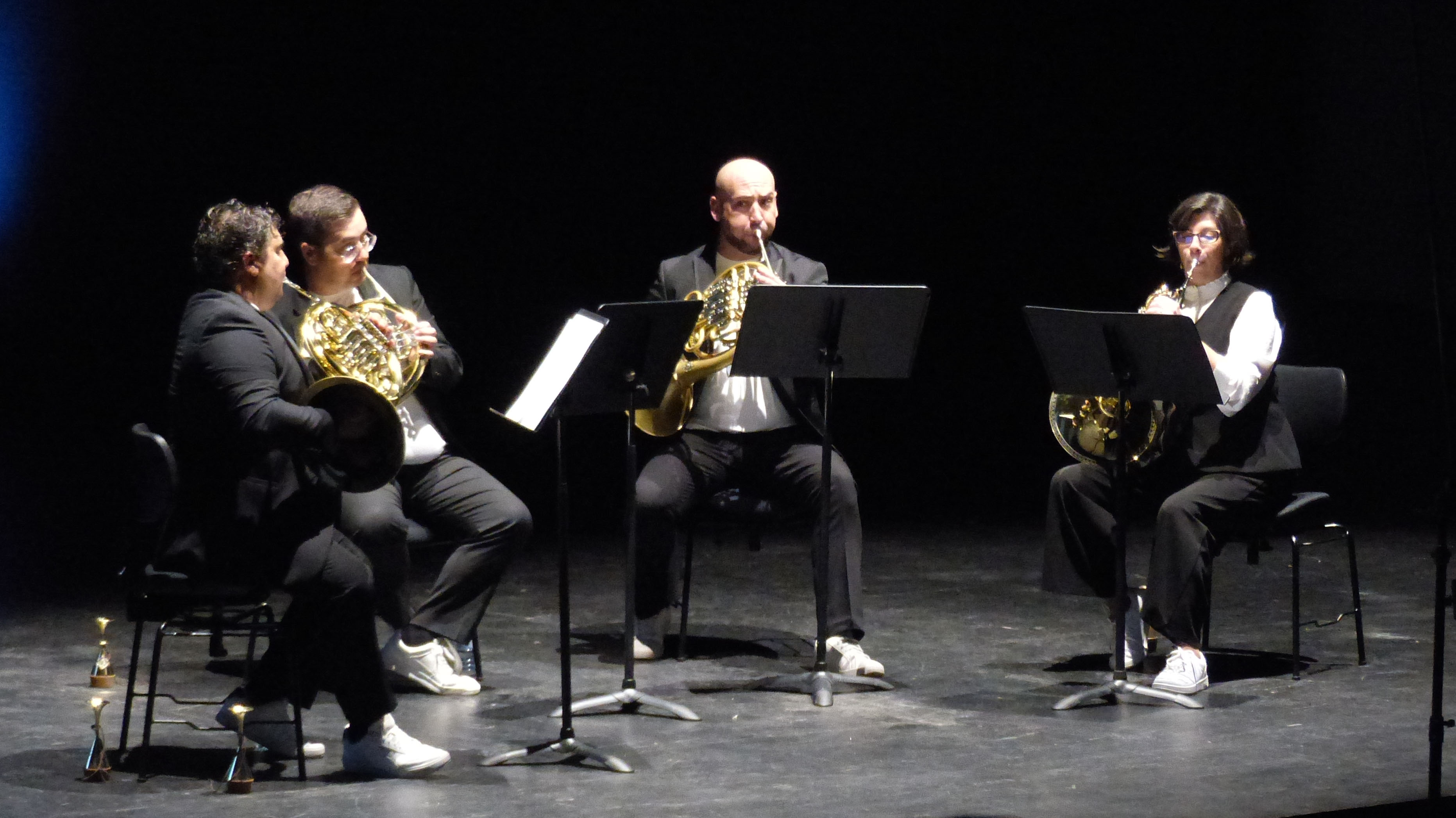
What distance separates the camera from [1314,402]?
16.2ft

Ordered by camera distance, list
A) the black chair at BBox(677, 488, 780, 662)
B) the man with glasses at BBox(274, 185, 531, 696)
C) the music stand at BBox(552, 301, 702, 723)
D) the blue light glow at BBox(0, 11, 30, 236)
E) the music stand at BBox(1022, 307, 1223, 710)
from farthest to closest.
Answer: the blue light glow at BBox(0, 11, 30, 236) < the black chair at BBox(677, 488, 780, 662) < the man with glasses at BBox(274, 185, 531, 696) < the music stand at BBox(1022, 307, 1223, 710) < the music stand at BBox(552, 301, 702, 723)

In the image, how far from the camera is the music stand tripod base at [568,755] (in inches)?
146

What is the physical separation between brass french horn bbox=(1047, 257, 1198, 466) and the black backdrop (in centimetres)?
185

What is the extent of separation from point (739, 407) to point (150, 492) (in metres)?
1.81

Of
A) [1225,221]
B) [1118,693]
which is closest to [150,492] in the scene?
[1118,693]

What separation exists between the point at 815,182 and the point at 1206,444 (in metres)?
3.35

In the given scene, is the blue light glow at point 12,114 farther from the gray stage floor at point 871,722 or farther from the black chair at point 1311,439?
the black chair at point 1311,439

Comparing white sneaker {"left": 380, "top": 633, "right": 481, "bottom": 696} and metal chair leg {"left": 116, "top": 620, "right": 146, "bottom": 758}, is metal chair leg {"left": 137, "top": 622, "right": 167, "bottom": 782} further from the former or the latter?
white sneaker {"left": 380, "top": 633, "right": 481, "bottom": 696}

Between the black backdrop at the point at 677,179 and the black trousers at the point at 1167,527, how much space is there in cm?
187

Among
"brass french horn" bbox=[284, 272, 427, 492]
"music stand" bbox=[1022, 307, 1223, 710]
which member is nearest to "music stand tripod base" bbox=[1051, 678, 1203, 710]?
"music stand" bbox=[1022, 307, 1223, 710]

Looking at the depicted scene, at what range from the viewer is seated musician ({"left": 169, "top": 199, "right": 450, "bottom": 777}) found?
3555 mm

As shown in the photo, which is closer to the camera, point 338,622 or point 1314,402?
point 338,622

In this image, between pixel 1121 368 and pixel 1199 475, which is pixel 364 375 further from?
pixel 1199 475

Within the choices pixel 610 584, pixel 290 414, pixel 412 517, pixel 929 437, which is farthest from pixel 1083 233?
pixel 290 414
